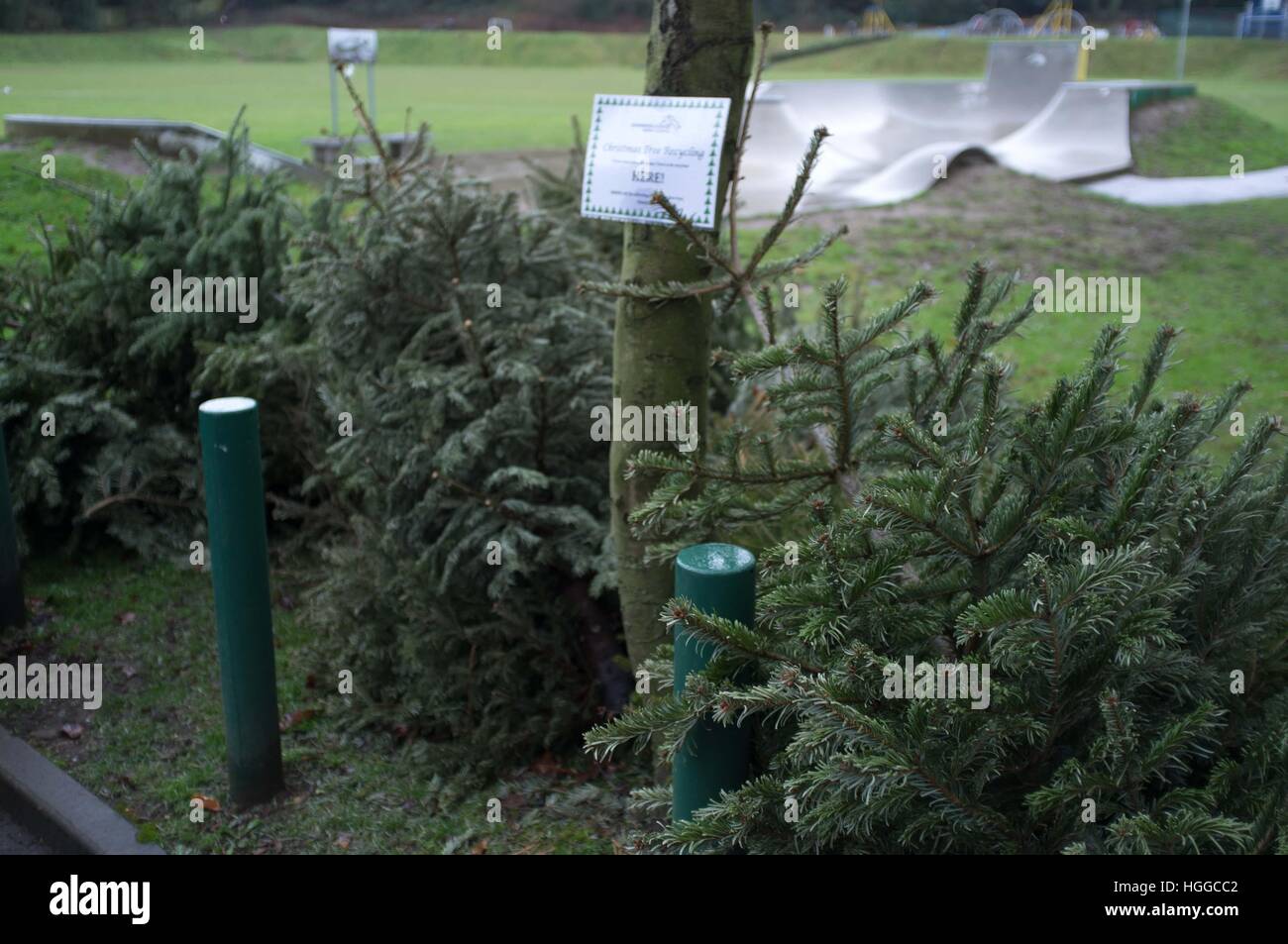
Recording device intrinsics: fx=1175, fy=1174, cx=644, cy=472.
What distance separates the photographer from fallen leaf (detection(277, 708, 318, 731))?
4223mm

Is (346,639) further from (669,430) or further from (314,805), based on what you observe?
Result: (669,430)

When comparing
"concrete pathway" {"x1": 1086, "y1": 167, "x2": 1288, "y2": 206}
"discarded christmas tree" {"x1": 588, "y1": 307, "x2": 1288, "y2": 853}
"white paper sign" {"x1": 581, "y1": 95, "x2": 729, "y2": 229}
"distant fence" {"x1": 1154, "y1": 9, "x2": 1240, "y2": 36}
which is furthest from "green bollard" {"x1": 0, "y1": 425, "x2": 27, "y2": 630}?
"distant fence" {"x1": 1154, "y1": 9, "x2": 1240, "y2": 36}

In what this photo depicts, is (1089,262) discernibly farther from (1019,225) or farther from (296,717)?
(296,717)

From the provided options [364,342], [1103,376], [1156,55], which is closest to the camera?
[1103,376]

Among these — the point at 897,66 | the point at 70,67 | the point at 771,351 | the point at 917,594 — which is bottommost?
the point at 917,594

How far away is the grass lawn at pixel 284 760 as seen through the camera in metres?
3.49

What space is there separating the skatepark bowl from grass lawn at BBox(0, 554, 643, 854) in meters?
7.84

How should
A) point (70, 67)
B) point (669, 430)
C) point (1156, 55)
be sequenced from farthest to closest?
1. point (1156, 55)
2. point (70, 67)
3. point (669, 430)

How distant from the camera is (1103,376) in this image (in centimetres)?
234

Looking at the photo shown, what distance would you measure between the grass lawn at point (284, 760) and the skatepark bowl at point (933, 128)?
784 cm

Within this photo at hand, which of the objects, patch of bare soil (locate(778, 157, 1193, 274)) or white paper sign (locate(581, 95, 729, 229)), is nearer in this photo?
white paper sign (locate(581, 95, 729, 229))

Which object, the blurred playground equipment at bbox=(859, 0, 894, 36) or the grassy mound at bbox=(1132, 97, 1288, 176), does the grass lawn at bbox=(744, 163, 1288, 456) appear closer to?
the grassy mound at bbox=(1132, 97, 1288, 176)
